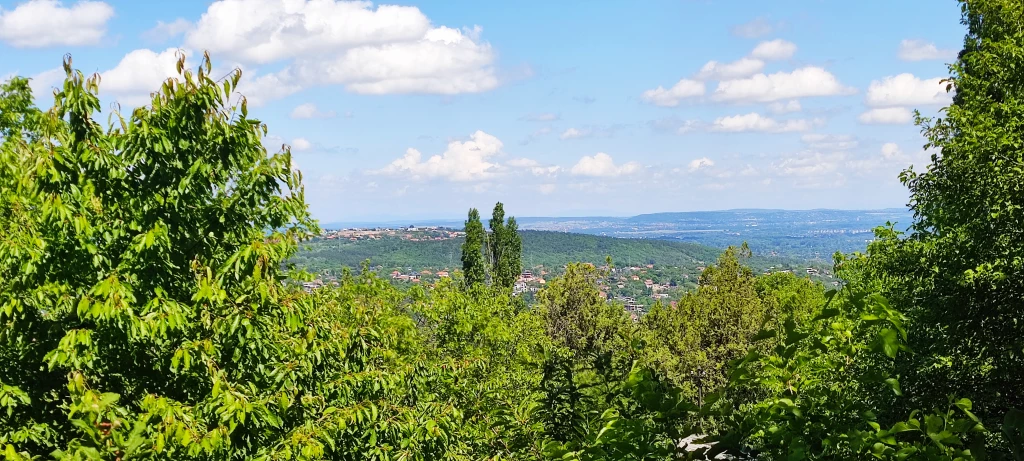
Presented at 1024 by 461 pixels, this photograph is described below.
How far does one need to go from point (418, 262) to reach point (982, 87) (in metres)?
181

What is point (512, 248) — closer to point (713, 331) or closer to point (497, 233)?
point (497, 233)

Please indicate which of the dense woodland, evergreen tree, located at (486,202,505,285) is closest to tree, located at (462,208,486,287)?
evergreen tree, located at (486,202,505,285)

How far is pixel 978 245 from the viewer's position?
10.6m

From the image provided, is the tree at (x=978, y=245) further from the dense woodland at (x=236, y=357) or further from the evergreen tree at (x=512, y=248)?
the evergreen tree at (x=512, y=248)

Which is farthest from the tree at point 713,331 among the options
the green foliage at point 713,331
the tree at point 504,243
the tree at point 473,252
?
the tree at point 504,243

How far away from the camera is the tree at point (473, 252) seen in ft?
159

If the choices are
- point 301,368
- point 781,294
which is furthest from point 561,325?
point 301,368

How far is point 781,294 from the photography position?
4109 centimetres

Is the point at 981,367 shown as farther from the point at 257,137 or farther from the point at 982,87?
the point at 257,137

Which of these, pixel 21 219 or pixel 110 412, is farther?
pixel 21 219

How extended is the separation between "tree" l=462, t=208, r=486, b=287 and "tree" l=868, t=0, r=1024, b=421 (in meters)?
36.3

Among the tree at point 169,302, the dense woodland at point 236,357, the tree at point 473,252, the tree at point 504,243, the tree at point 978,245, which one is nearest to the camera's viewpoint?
the dense woodland at point 236,357

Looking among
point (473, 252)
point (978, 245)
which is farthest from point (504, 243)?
point (978, 245)

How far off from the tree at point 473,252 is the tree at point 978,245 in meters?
36.3
